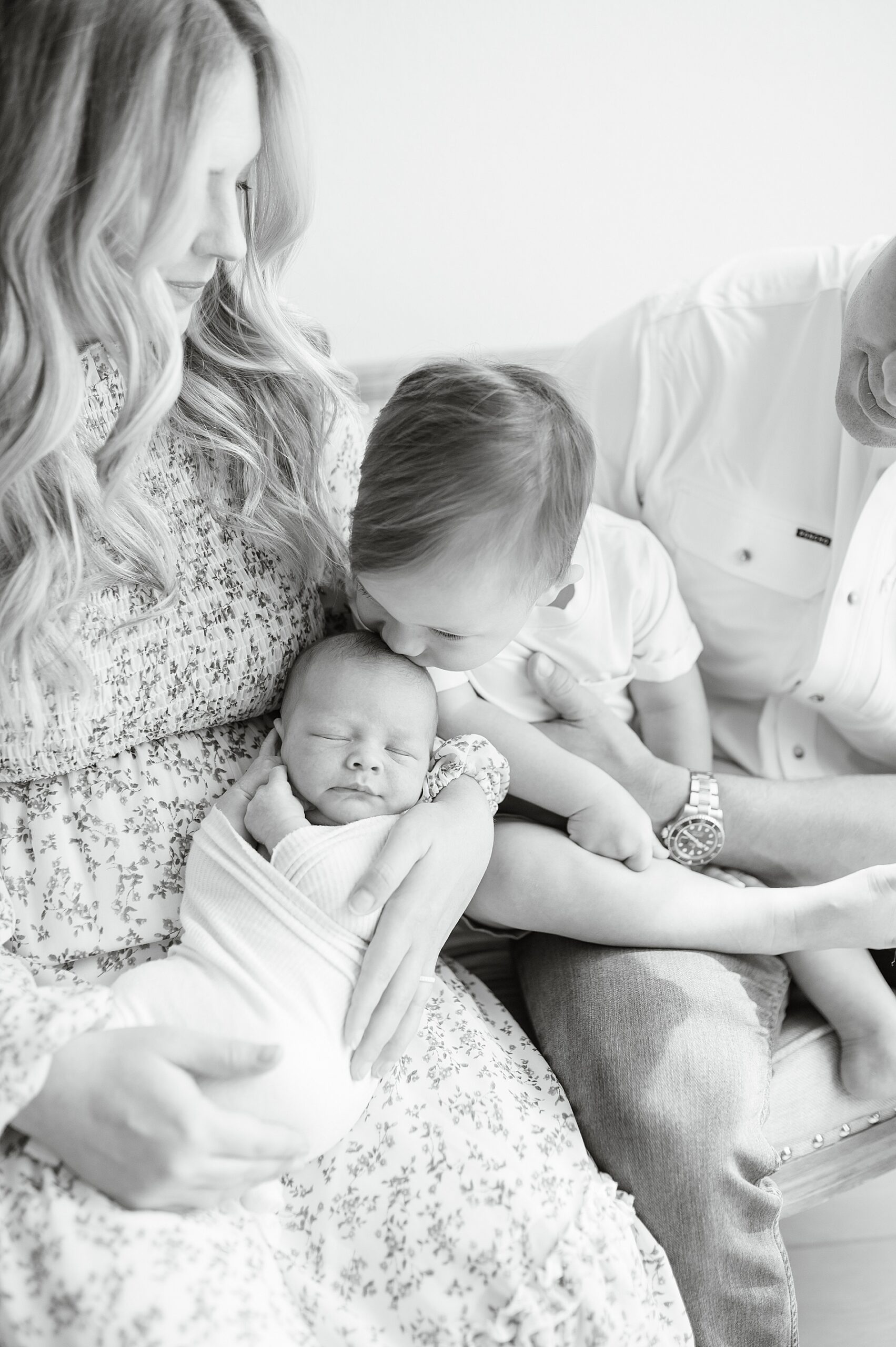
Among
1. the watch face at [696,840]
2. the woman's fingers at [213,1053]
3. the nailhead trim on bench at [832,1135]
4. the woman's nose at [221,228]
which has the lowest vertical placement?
the nailhead trim on bench at [832,1135]

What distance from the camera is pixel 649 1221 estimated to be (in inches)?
42.8

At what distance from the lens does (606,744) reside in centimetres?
137

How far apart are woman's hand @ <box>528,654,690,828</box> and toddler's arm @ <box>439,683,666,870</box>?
0.04 meters

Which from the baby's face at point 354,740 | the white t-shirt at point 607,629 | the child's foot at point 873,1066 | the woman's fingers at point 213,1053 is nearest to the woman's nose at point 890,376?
the white t-shirt at point 607,629

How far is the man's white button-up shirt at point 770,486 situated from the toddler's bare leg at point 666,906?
303 mm

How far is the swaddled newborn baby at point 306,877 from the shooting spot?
98cm

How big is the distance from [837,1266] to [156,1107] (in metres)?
1.20

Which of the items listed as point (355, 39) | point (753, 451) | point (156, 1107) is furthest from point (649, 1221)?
point (355, 39)

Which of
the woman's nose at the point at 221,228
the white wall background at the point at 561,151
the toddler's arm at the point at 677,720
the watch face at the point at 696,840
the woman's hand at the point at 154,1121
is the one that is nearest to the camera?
the woman's hand at the point at 154,1121

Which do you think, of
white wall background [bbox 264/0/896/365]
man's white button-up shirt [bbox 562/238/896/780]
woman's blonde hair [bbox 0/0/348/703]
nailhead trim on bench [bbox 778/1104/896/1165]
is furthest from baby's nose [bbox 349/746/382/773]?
white wall background [bbox 264/0/896/365]

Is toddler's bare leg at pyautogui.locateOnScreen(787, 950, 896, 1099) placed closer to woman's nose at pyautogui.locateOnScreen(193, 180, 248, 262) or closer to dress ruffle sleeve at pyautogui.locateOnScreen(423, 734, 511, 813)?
dress ruffle sleeve at pyautogui.locateOnScreen(423, 734, 511, 813)

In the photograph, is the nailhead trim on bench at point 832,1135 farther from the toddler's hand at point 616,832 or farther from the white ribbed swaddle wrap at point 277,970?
the white ribbed swaddle wrap at point 277,970

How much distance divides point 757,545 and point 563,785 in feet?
1.44

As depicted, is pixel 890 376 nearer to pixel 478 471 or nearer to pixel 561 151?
pixel 478 471
